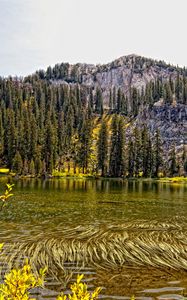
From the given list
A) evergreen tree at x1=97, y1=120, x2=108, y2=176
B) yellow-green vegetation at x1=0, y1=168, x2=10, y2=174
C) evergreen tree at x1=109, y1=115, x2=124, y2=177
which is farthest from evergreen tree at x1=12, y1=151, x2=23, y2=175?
evergreen tree at x1=109, y1=115, x2=124, y2=177

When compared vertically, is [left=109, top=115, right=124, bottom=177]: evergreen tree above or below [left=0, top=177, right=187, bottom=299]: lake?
above

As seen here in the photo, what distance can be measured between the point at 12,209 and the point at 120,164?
101 meters

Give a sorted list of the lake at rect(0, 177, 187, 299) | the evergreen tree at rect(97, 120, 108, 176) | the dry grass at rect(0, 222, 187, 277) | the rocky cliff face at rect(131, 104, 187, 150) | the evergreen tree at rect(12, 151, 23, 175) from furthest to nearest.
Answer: the rocky cliff face at rect(131, 104, 187, 150), the evergreen tree at rect(97, 120, 108, 176), the evergreen tree at rect(12, 151, 23, 175), the dry grass at rect(0, 222, 187, 277), the lake at rect(0, 177, 187, 299)

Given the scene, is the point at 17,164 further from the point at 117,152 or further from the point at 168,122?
the point at 168,122

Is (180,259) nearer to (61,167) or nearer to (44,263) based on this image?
(44,263)

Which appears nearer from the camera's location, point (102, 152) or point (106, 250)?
point (106, 250)

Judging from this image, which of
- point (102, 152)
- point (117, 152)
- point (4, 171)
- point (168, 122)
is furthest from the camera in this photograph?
point (168, 122)

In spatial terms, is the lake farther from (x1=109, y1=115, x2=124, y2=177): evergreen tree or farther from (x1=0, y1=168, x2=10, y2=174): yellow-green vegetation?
(x1=109, y1=115, x2=124, y2=177): evergreen tree

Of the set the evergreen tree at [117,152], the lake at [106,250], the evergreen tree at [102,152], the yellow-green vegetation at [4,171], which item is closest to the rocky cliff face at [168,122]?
the evergreen tree at [117,152]

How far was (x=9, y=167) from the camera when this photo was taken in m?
133

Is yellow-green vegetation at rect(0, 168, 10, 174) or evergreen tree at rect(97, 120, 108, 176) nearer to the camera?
yellow-green vegetation at rect(0, 168, 10, 174)

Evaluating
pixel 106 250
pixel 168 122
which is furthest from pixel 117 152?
pixel 106 250

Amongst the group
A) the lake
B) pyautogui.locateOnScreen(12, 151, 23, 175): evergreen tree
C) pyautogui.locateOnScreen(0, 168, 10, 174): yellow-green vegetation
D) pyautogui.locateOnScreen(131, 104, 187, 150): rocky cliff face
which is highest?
pyautogui.locateOnScreen(131, 104, 187, 150): rocky cliff face

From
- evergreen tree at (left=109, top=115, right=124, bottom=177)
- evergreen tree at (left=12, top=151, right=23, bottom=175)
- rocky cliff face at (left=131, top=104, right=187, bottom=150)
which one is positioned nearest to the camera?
evergreen tree at (left=12, top=151, right=23, bottom=175)
